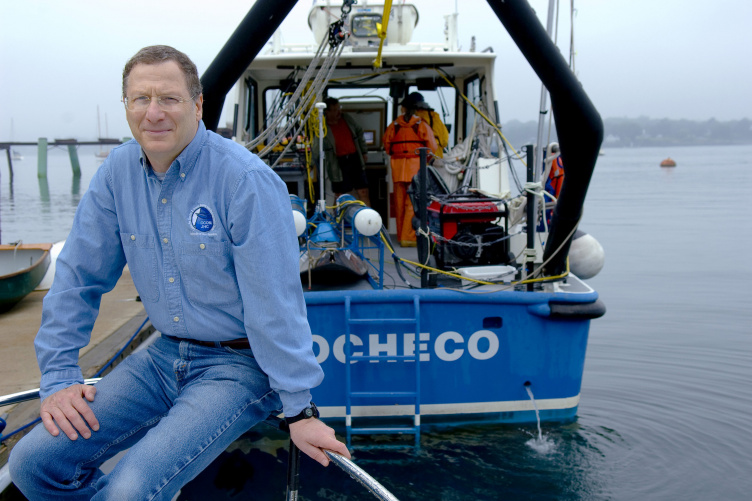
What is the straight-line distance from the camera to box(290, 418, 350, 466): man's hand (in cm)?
181

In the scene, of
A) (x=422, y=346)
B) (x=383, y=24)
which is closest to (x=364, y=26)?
(x=383, y=24)

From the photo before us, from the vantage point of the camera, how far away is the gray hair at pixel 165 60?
1.86m

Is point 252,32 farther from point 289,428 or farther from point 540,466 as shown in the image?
point 540,466

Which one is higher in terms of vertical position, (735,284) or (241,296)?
(241,296)

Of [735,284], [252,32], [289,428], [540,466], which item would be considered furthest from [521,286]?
[735,284]

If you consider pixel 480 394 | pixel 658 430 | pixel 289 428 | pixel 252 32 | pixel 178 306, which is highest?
pixel 252 32

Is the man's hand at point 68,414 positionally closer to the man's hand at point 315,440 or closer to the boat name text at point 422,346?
the man's hand at point 315,440

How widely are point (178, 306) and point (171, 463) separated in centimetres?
48

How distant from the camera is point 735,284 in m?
11.0

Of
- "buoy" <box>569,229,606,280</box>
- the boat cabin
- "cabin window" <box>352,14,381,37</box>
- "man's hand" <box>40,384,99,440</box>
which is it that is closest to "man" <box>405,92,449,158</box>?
the boat cabin

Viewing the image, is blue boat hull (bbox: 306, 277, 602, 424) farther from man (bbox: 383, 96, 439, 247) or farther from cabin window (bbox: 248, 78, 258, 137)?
cabin window (bbox: 248, 78, 258, 137)

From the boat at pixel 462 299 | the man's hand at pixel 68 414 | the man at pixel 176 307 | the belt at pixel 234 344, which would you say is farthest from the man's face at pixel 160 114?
the boat at pixel 462 299

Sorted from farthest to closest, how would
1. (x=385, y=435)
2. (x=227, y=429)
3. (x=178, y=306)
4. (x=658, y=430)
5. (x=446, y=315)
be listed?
(x=658, y=430) → (x=385, y=435) → (x=446, y=315) → (x=178, y=306) → (x=227, y=429)

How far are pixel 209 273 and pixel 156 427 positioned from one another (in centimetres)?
45
